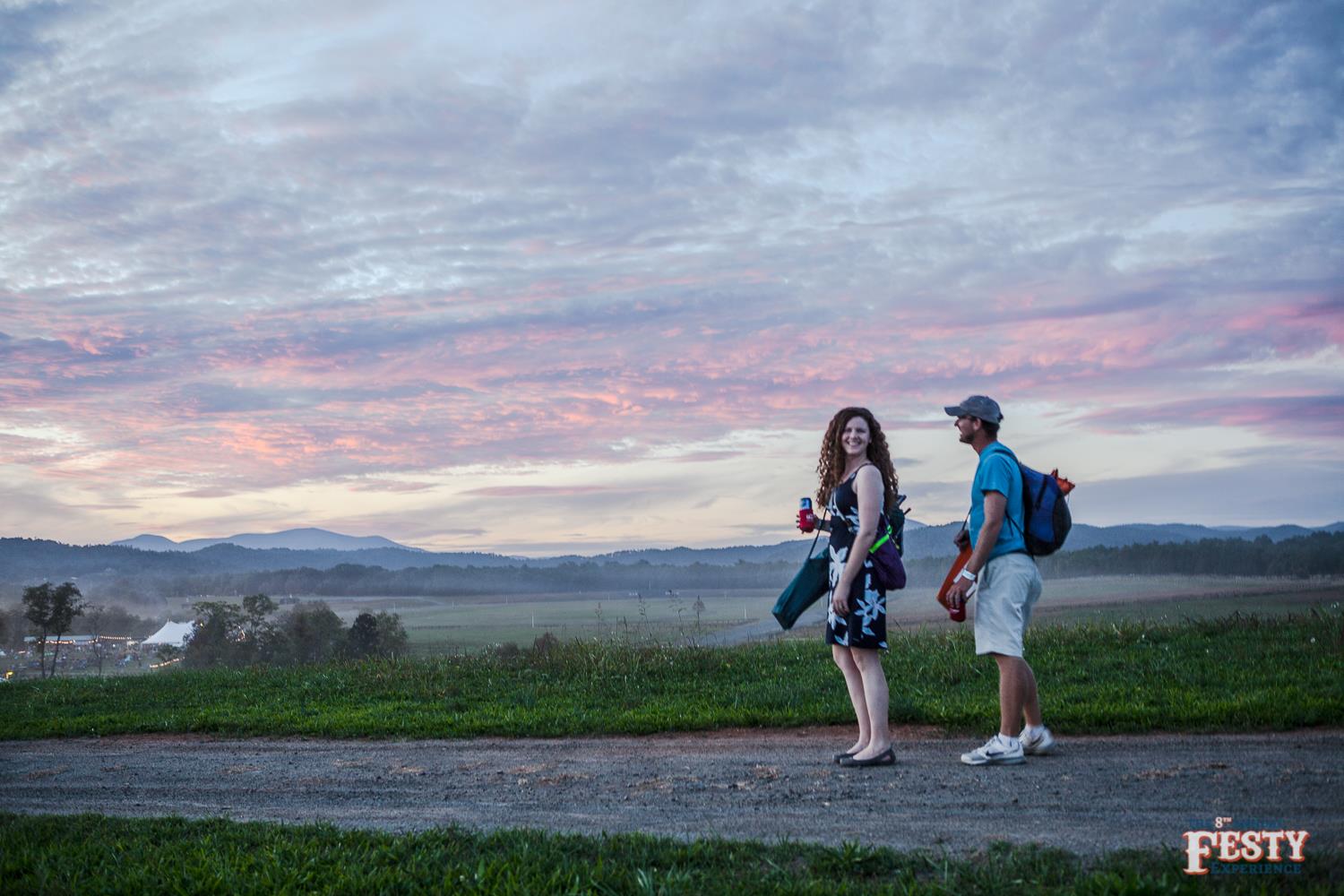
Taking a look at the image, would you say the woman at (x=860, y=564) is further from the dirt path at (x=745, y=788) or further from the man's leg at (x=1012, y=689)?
the man's leg at (x=1012, y=689)

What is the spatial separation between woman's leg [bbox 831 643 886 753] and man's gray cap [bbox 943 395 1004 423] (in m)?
2.03

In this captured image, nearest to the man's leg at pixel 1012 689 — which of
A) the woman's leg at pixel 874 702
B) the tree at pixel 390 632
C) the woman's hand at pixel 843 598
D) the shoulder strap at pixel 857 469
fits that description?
the woman's leg at pixel 874 702

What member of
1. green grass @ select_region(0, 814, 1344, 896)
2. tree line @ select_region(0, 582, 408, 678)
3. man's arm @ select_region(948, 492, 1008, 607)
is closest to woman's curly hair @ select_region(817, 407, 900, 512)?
man's arm @ select_region(948, 492, 1008, 607)

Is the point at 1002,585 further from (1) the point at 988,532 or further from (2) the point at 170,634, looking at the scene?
(2) the point at 170,634

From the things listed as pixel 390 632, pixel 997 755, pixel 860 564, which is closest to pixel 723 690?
pixel 860 564

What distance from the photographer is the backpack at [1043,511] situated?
23.1ft

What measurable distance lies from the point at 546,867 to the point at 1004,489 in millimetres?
4062

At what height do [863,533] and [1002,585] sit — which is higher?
[863,533]

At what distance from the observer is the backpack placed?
7043 millimetres

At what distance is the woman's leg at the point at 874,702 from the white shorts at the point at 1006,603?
2.59 feet

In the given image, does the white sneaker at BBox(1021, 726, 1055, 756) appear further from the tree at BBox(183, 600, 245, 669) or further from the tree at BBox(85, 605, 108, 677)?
the tree at BBox(85, 605, 108, 677)

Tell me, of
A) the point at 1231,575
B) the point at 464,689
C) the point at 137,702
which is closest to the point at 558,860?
the point at 464,689

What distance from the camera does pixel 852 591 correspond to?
729cm

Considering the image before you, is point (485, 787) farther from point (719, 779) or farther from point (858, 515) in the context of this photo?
point (858, 515)
